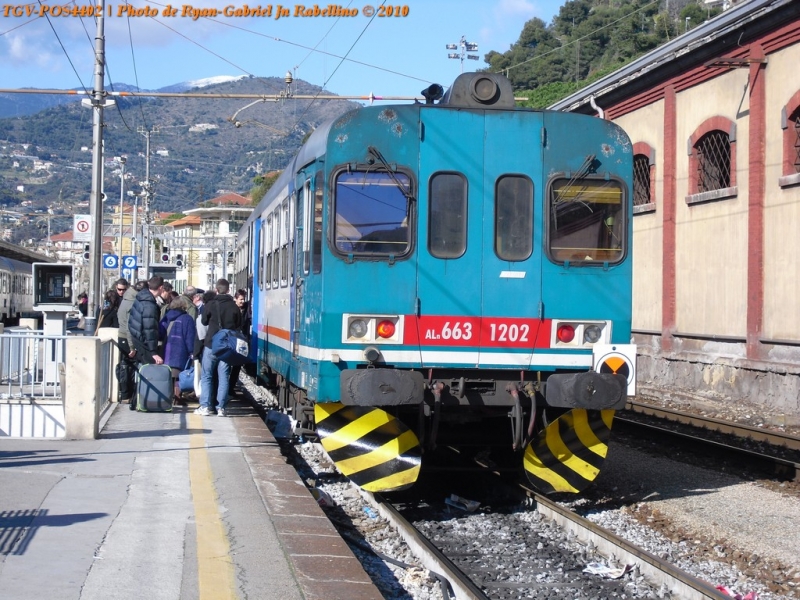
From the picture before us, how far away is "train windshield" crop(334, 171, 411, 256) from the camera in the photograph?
8.21 meters

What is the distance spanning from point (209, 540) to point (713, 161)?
15863 millimetres

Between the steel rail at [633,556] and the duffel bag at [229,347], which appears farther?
the duffel bag at [229,347]

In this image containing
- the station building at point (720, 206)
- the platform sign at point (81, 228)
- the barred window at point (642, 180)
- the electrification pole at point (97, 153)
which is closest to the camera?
the station building at point (720, 206)

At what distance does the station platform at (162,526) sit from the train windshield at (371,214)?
6.80 ft

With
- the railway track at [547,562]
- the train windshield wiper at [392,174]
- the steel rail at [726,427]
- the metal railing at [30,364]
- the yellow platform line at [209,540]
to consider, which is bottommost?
the railway track at [547,562]

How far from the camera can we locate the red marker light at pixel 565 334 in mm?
8422

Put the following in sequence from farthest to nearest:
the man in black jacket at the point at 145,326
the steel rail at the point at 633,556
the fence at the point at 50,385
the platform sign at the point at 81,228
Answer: the platform sign at the point at 81,228 → the man in black jacket at the point at 145,326 → the fence at the point at 50,385 → the steel rail at the point at 633,556

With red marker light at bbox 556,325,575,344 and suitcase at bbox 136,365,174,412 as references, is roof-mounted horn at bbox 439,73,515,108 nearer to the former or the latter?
red marker light at bbox 556,325,575,344

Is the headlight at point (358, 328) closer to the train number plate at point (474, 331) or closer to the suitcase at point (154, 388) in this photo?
the train number plate at point (474, 331)

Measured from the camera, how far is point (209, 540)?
6.41 m

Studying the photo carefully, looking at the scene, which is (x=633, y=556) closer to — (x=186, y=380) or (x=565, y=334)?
(x=565, y=334)

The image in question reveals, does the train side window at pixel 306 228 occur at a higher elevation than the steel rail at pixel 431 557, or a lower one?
higher

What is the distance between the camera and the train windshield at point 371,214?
26.9 ft

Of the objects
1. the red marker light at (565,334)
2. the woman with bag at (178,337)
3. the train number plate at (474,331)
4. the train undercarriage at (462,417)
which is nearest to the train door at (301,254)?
the train undercarriage at (462,417)
